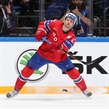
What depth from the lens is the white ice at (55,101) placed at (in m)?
4.85

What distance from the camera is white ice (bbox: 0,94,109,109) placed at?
4.85 meters

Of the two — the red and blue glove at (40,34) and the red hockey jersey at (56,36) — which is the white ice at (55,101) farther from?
the red and blue glove at (40,34)

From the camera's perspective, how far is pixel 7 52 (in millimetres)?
5848

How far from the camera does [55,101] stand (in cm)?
523

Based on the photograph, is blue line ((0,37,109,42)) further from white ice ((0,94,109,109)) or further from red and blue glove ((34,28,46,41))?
red and blue glove ((34,28,46,41))

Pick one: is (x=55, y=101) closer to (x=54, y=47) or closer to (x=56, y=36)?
(x=54, y=47)

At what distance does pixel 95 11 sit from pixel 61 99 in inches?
58.6

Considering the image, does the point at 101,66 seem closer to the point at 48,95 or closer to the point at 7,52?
the point at 48,95

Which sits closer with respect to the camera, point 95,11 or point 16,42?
point 16,42

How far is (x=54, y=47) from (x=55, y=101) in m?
0.62

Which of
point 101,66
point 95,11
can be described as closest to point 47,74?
point 101,66

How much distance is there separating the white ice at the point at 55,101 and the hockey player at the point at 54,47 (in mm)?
160

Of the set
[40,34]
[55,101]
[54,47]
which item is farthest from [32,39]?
[55,101]

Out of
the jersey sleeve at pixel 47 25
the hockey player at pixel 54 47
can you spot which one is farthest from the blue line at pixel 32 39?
the jersey sleeve at pixel 47 25
